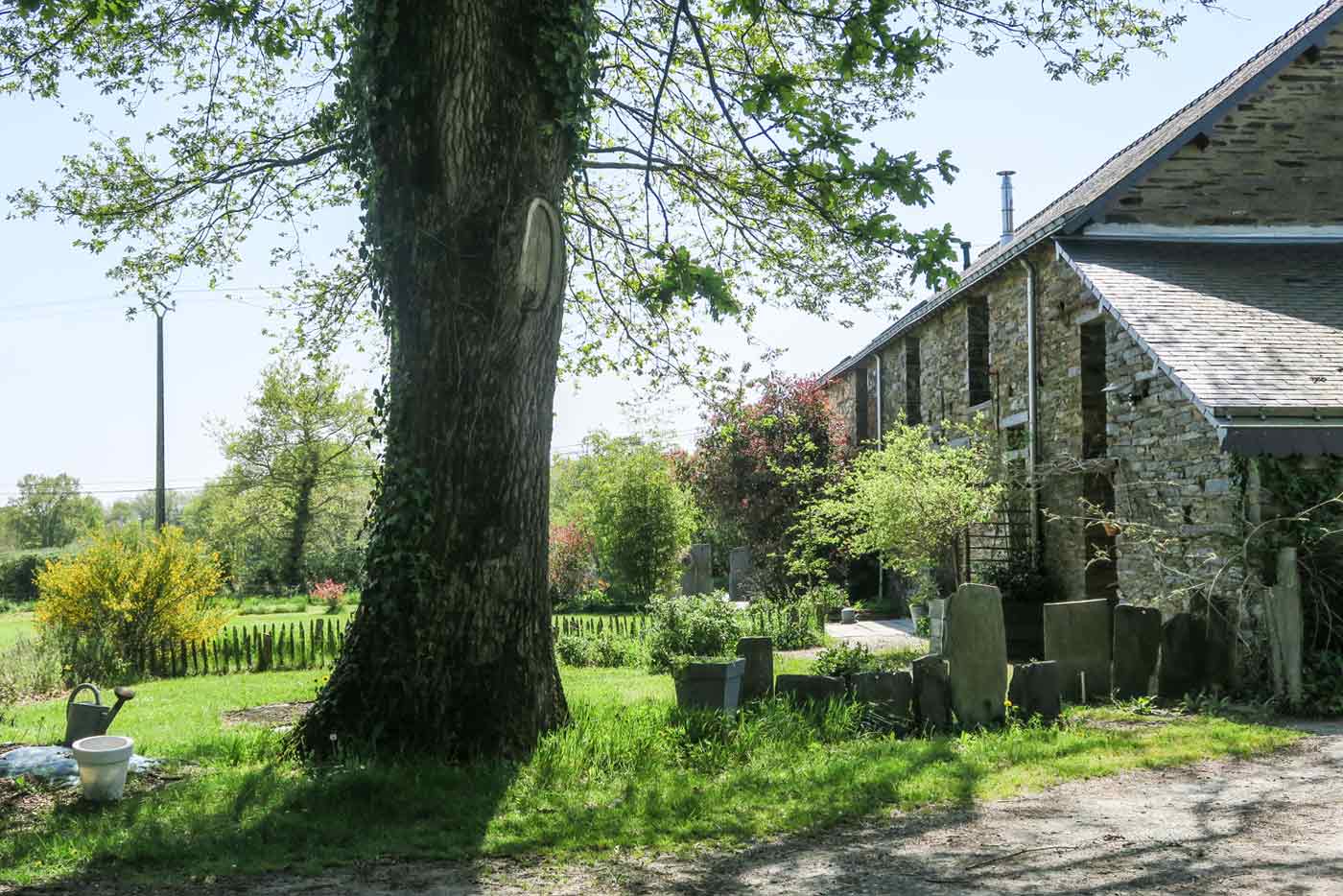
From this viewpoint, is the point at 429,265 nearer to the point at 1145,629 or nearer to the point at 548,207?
the point at 548,207

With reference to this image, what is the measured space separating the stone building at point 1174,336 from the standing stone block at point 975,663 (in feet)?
10.2

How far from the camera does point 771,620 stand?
54.6 ft

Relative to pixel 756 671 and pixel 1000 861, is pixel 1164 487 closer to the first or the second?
pixel 756 671

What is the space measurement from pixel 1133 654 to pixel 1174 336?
12.1 ft

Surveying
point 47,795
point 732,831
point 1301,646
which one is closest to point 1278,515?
point 1301,646

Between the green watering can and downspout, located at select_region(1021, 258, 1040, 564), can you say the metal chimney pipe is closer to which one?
downspout, located at select_region(1021, 258, 1040, 564)

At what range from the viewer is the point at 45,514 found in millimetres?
68312

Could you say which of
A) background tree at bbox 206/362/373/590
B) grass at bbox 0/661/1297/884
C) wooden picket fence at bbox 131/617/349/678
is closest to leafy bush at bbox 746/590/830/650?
wooden picket fence at bbox 131/617/349/678

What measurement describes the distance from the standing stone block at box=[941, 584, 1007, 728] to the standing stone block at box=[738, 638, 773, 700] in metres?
1.40

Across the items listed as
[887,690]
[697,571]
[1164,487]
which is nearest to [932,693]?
[887,690]

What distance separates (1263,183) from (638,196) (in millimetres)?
8998

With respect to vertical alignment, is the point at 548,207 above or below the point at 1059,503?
above

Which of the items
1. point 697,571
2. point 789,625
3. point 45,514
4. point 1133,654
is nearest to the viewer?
point 1133,654

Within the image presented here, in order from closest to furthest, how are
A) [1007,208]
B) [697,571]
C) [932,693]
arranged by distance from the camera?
[932,693]
[1007,208]
[697,571]
